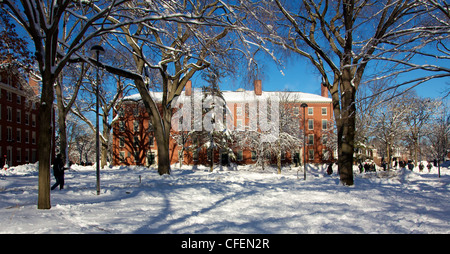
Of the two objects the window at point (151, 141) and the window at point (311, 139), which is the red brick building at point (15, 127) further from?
the window at point (311, 139)

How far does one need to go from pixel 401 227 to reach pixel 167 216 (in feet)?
17.7

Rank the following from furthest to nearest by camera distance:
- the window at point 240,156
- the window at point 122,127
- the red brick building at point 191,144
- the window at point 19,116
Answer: the window at point 240,156, the window at point 122,127, the window at point 19,116, the red brick building at point 191,144

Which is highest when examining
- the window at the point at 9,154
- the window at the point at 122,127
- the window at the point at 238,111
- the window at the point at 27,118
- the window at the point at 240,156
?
the window at the point at 238,111

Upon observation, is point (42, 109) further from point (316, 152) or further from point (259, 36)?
point (316, 152)

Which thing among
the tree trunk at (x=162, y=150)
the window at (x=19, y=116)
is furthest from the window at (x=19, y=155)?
the tree trunk at (x=162, y=150)

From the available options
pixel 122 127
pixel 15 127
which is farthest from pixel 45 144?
pixel 15 127

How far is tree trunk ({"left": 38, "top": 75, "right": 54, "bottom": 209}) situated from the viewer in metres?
7.30

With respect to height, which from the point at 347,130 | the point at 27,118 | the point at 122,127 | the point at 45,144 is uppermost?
the point at 27,118

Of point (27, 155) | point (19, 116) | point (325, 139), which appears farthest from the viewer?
point (325, 139)

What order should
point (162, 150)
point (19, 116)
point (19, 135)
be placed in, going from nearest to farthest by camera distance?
point (162, 150)
point (19, 135)
point (19, 116)

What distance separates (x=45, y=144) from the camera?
738 cm

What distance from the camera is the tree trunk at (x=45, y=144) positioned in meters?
7.30

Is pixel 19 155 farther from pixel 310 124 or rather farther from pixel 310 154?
pixel 310 124

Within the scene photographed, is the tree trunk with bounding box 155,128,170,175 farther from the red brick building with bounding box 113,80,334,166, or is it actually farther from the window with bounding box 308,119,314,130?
the window with bounding box 308,119,314,130
